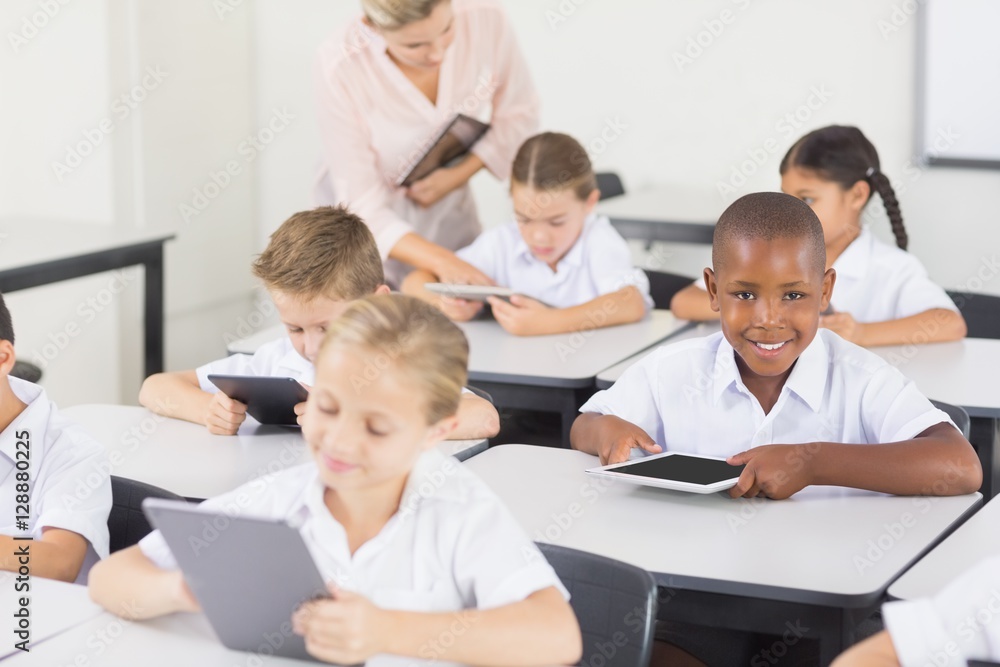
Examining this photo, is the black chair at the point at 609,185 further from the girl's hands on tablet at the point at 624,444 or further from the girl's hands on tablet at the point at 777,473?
the girl's hands on tablet at the point at 777,473

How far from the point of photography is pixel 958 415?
2.20 metres

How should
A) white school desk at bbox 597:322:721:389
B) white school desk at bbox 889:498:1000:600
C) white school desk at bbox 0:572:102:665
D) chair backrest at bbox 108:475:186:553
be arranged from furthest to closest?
1. white school desk at bbox 597:322:721:389
2. chair backrest at bbox 108:475:186:553
3. white school desk at bbox 889:498:1000:600
4. white school desk at bbox 0:572:102:665

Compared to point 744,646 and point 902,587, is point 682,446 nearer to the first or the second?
point 744,646

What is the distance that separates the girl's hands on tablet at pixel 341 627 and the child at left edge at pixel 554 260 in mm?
1815

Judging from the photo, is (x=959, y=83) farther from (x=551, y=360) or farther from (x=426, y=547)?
(x=426, y=547)

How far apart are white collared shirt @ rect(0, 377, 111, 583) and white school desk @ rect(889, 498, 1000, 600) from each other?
1060 millimetres

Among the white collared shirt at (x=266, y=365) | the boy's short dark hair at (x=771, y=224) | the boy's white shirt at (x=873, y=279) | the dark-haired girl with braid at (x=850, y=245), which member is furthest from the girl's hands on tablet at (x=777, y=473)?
the boy's white shirt at (x=873, y=279)

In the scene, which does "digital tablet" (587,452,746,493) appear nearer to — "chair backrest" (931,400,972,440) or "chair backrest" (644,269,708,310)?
"chair backrest" (931,400,972,440)

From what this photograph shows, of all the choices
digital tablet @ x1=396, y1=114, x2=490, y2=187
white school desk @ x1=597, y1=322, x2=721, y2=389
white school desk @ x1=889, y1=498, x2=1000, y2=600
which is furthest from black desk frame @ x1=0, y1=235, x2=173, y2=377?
white school desk @ x1=889, y1=498, x2=1000, y2=600

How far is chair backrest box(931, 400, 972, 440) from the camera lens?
2170mm

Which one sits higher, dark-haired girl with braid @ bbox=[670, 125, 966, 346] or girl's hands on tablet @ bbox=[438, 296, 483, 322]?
dark-haired girl with braid @ bbox=[670, 125, 966, 346]

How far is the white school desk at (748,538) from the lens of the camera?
1.62 m

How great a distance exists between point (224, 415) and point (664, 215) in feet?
8.05

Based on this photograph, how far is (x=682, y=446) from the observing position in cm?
217
